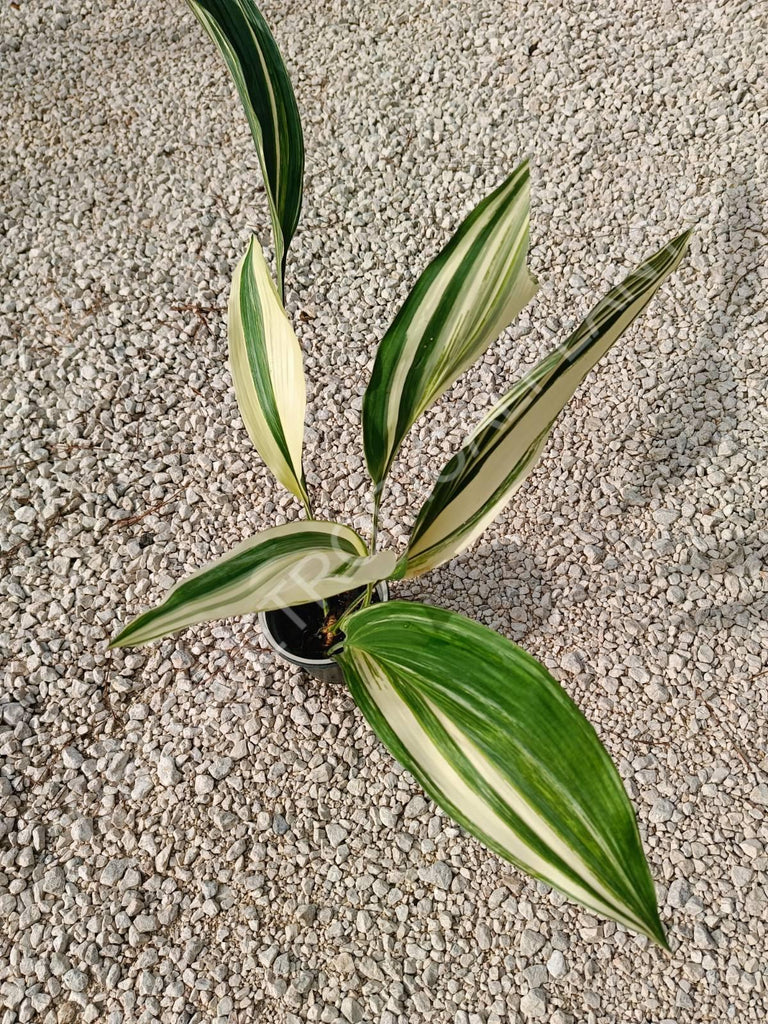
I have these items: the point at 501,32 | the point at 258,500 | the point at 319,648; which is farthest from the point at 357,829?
the point at 501,32

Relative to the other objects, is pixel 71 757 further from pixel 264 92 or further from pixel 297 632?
pixel 264 92

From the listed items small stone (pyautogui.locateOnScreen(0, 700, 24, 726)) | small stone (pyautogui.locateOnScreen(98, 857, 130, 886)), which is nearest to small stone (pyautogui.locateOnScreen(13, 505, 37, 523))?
small stone (pyautogui.locateOnScreen(0, 700, 24, 726))

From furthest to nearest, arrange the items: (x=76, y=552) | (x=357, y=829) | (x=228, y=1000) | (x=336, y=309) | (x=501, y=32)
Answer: (x=501, y=32) < (x=336, y=309) < (x=76, y=552) < (x=357, y=829) < (x=228, y=1000)

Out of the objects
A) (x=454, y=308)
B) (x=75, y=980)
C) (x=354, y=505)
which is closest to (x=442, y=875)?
(x=75, y=980)

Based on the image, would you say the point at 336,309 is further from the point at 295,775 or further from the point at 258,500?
the point at 295,775

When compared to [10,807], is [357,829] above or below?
below

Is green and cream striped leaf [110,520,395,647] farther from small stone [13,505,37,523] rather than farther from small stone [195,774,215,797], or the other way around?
small stone [13,505,37,523]
